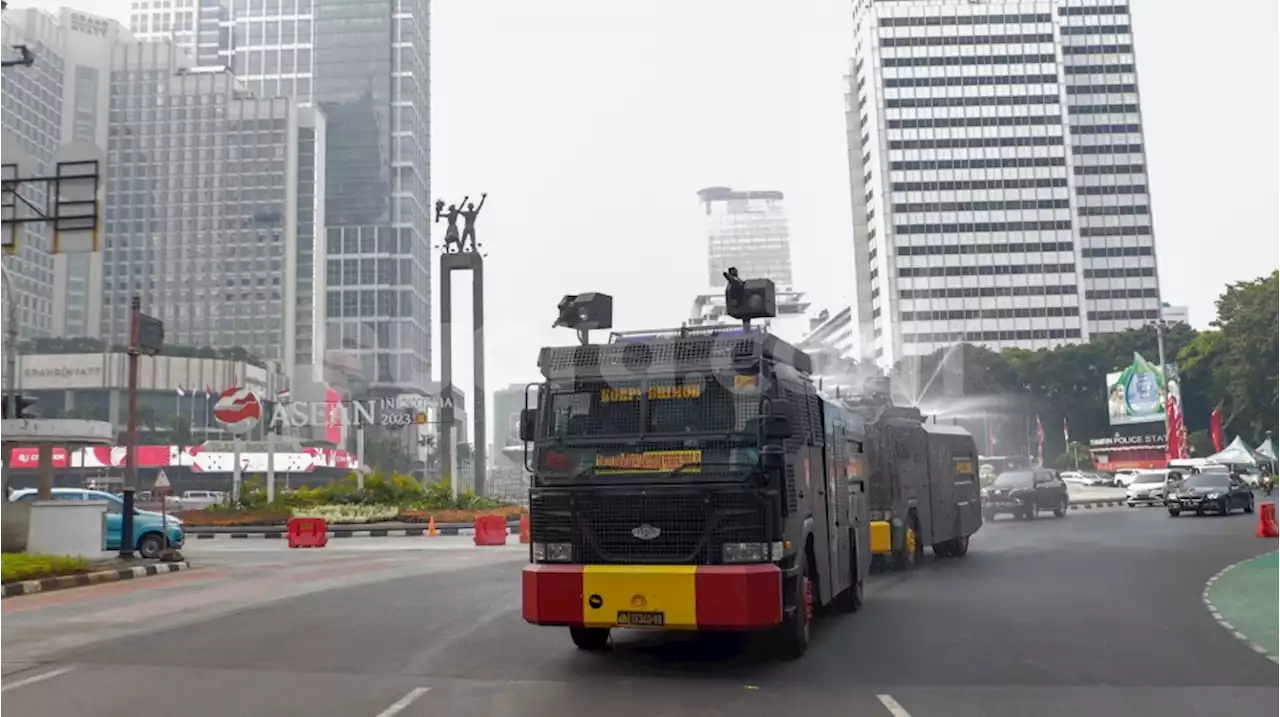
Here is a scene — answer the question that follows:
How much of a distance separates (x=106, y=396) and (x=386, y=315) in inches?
1896

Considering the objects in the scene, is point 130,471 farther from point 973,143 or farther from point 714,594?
point 973,143

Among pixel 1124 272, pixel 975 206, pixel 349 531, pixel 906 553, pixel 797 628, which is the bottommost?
pixel 349 531

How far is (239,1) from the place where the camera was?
159875 millimetres

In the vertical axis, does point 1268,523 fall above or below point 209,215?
below

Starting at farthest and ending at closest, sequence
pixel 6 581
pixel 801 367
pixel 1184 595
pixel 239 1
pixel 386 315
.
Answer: pixel 239 1
pixel 386 315
pixel 6 581
pixel 1184 595
pixel 801 367

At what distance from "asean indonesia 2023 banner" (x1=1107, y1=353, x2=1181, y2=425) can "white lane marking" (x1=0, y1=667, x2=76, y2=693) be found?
76.2 meters

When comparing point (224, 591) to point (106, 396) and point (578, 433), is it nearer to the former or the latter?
point (578, 433)

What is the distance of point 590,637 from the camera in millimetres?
9688

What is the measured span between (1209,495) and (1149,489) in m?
11.0

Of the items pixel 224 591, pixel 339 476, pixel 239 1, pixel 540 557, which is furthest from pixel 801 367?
pixel 239 1

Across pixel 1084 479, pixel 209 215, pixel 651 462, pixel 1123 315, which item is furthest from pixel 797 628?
pixel 209 215

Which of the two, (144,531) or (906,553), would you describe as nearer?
(906,553)

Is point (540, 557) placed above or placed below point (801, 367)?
below

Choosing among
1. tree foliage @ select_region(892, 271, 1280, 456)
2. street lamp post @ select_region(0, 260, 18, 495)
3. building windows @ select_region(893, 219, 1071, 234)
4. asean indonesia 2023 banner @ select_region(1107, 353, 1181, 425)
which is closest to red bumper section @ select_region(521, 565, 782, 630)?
street lamp post @ select_region(0, 260, 18, 495)
